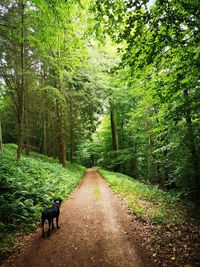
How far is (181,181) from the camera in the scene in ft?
35.0

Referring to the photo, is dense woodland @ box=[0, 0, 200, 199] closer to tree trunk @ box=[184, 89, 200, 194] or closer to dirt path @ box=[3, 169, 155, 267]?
tree trunk @ box=[184, 89, 200, 194]

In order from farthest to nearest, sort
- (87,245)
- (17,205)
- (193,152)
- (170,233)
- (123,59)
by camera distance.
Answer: (193,152) → (17,205) → (170,233) → (87,245) → (123,59)

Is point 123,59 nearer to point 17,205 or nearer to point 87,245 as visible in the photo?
point 87,245

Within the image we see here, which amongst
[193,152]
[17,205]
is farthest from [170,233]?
[17,205]

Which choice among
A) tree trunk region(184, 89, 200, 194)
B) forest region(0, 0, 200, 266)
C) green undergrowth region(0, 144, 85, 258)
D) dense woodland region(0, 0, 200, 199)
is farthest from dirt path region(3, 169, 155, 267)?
tree trunk region(184, 89, 200, 194)

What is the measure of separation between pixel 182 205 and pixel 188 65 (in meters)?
7.37

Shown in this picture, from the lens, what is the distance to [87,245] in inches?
197

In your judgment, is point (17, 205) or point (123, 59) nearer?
point (123, 59)

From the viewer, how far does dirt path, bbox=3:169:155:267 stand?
4275 mm

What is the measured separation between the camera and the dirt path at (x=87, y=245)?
4.27 metres

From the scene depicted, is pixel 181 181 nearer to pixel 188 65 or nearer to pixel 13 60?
pixel 188 65

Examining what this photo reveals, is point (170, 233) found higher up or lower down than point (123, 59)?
lower down

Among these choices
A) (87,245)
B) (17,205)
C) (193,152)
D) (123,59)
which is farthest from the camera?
(193,152)

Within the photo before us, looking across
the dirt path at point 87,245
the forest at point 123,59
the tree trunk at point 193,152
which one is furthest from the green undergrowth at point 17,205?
the tree trunk at point 193,152
